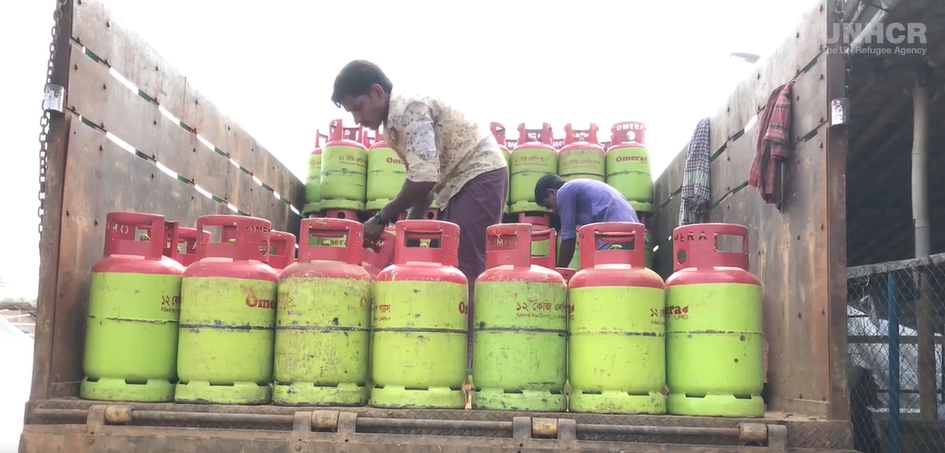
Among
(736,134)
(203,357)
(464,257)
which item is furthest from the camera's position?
(736,134)

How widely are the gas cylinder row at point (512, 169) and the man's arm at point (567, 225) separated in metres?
1.33

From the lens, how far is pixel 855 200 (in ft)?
38.9

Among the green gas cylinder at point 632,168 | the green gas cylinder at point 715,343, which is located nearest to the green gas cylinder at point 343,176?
the green gas cylinder at point 632,168

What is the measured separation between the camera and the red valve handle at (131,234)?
2.87 m

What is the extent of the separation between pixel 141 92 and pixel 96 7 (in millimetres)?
532

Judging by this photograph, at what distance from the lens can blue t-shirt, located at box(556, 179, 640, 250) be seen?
5070 millimetres

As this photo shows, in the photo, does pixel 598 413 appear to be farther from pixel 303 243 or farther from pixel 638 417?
pixel 303 243

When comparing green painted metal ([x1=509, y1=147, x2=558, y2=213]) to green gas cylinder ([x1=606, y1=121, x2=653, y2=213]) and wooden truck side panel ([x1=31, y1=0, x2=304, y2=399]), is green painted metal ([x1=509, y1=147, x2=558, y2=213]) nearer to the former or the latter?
green gas cylinder ([x1=606, y1=121, x2=653, y2=213])

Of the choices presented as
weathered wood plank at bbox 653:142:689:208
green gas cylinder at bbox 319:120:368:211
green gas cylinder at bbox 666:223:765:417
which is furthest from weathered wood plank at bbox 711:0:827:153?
green gas cylinder at bbox 319:120:368:211

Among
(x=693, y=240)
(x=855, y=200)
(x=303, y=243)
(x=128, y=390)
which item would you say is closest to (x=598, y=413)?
(x=693, y=240)

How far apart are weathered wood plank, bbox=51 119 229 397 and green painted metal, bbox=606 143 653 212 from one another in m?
4.37

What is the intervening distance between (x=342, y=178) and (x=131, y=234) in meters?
3.85

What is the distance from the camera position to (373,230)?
357 cm

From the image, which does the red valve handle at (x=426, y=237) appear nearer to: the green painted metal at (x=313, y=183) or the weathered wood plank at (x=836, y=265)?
the weathered wood plank at (x=836, y=265)
